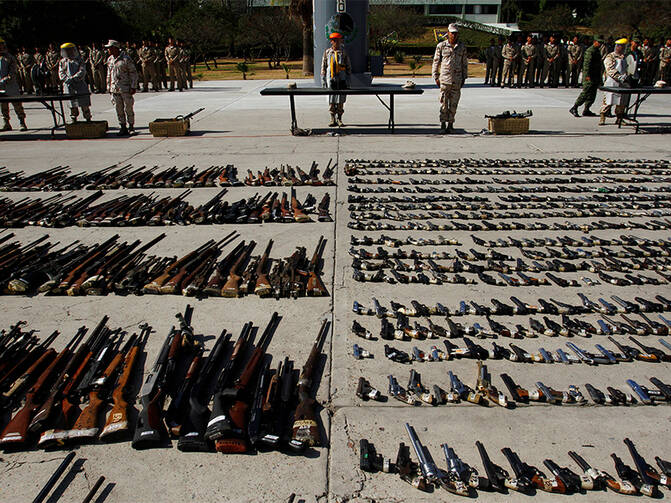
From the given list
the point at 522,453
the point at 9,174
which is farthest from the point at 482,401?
the point at 9,174

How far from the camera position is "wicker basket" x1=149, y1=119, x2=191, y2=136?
1431cm

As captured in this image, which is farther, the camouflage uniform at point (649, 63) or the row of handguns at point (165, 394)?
the camouflage uniform at point (649, 63)

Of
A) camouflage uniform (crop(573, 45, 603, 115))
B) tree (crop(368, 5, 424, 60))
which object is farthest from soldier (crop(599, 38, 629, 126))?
tree (crop(368, 5, 424, 60))

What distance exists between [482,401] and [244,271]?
3.35m

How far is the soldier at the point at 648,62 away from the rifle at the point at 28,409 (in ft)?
90.2

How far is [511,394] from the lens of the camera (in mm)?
3922

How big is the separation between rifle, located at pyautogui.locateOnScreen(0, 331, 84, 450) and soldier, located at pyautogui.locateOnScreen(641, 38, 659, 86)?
90.2 feet

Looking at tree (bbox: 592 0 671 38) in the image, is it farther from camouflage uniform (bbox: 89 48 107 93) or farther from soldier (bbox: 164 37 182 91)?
camouflage uniform (bbox: 89 48 107 93)

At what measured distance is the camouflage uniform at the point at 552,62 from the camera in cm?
2591

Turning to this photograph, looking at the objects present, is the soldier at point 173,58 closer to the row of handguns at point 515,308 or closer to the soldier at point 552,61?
the soldier at point 552,61

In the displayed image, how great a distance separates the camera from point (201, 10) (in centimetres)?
5169

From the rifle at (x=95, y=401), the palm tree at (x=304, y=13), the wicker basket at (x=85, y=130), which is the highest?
the palm tree at (x=304, y=13)

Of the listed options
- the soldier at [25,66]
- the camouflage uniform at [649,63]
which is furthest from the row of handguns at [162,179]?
the camouflage uniform at [649,63]

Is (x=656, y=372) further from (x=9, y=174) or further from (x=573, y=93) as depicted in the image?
(x=573, y=93)
